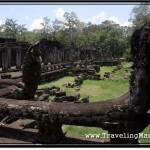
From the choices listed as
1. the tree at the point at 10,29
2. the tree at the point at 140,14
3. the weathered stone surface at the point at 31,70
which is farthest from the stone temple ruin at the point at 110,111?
the tree at the point at 10,29

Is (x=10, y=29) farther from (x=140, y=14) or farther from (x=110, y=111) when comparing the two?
(x=110, y=111)

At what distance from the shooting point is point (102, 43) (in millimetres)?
60688

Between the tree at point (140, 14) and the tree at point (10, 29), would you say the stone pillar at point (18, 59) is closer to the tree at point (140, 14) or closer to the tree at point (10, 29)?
the tree at point (140, 14)

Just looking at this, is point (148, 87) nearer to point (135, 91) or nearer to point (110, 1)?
point (135, 91)

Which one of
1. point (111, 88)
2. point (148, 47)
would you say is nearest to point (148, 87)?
point (148, 47)

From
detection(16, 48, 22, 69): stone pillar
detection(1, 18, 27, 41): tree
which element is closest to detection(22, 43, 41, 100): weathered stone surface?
detection(16, 48, 22, 69): stone pillar

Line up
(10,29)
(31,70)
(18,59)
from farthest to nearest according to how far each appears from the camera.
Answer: (10,29) < (18,59) < (31,70)

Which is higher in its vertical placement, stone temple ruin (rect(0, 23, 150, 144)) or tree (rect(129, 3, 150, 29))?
tree (rect(129, 3, 150, 29))

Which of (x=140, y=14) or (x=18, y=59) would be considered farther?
(x=140, y=14)

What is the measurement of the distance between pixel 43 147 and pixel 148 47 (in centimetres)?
216

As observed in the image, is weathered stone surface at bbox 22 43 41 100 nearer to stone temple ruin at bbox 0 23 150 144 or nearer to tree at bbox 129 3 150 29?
stone temple ruin at bbox 0 23 150 144

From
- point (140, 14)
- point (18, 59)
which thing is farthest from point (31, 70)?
point (140, 14)

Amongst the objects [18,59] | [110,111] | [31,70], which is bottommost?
[110,111]

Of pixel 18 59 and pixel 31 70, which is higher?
pixel 31 70
